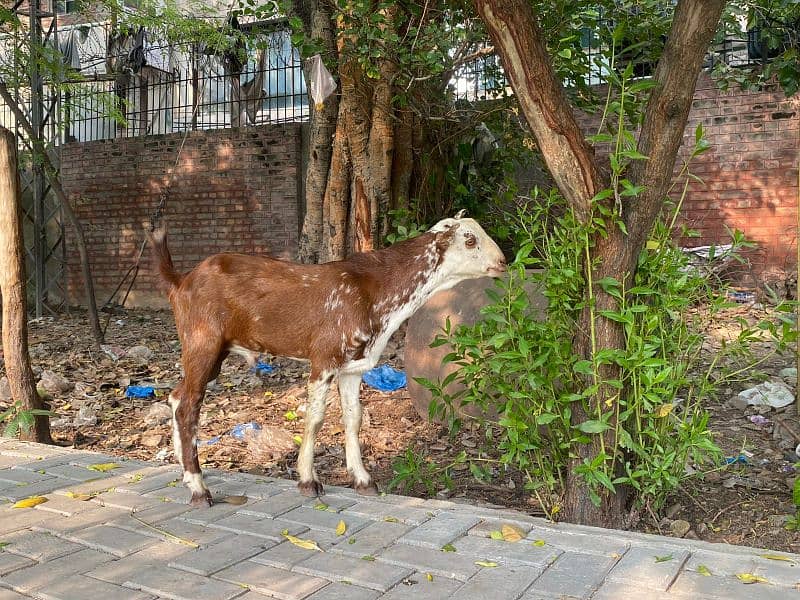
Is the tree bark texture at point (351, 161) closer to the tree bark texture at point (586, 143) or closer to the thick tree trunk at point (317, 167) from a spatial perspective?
the thick tree trunk at point (317, 167)

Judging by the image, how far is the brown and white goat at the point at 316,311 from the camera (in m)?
4.17

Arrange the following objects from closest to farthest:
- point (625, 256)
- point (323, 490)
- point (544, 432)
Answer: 1. point (625, 256)
2. point (323, 490)
3. point (544, 432)

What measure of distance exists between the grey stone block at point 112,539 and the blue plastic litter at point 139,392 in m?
3.70

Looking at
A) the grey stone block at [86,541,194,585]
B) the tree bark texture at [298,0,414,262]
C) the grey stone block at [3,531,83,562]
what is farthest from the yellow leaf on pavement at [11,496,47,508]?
the tree bark texture at [298,0,414,262]

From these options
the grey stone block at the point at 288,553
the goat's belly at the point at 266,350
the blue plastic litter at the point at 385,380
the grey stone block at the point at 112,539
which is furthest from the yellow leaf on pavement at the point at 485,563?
the blue plastic litter at the point at 385,380

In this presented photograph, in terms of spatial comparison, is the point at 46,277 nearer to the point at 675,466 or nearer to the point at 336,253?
the point at 336,253

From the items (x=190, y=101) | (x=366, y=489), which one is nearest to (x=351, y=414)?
(x=366, y=489)

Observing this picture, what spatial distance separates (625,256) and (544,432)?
1289 mm

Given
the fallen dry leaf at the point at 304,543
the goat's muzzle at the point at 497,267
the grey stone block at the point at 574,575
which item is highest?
the goat's muzzle at the point at 497,267

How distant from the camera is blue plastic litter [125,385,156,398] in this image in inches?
286

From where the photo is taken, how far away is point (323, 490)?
4.23 metres

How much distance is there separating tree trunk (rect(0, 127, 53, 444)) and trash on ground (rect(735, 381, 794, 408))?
5.09 metres

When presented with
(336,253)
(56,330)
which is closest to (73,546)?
(336,253)

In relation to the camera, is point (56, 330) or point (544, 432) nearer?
point (544, 432)
